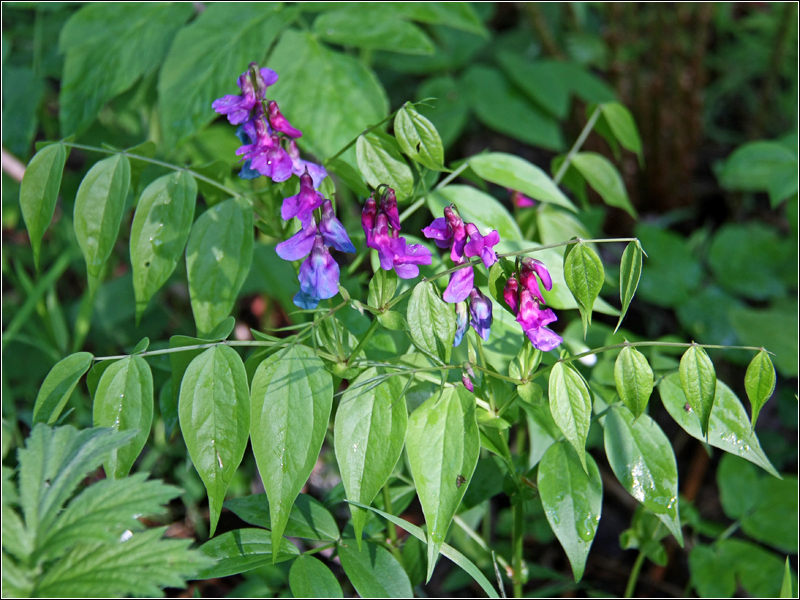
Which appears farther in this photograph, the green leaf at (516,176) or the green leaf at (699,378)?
the green leaf at (516,176)

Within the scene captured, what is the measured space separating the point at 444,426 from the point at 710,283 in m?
1.92

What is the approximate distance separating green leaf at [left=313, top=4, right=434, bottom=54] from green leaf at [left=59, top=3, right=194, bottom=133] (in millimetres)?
424

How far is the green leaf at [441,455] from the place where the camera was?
0.96 meters

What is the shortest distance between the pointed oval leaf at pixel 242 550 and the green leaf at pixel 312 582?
0.03 m

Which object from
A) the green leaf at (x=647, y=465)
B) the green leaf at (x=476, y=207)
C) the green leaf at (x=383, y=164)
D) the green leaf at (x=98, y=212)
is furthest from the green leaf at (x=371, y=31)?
the green leaf at (x=647, y=465)

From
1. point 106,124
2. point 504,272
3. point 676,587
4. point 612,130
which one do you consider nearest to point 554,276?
point 504,272

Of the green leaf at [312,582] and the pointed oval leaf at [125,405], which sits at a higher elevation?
the pointed oval leaf at [125,405]

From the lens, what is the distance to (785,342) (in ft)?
5.86

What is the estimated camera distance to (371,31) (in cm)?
171

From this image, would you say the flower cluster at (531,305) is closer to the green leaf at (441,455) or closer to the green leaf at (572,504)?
the green leaf at (441,455)

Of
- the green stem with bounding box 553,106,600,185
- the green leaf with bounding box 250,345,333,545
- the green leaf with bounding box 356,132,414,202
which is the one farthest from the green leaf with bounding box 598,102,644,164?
the green leaf with bounding box 250,345,333,545

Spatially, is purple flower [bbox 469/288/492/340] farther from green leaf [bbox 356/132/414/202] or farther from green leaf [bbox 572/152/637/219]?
green leaf [bbox 572/152/637/219]

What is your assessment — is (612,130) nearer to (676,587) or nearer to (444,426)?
(444,426)

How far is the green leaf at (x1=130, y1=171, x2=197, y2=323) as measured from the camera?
3.89ft
